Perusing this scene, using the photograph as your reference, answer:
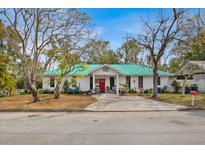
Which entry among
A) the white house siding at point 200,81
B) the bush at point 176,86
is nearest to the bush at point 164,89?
the bush at point 176,86

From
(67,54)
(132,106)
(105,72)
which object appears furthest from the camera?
(105,72)

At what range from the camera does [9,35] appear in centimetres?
1686

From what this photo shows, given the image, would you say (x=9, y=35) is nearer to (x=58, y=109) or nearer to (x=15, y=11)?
(x=15, y=11)

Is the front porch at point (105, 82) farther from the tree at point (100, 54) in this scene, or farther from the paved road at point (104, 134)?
the paved road at point (104, 134)

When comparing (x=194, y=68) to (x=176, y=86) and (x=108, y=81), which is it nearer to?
(x=176, y=86)

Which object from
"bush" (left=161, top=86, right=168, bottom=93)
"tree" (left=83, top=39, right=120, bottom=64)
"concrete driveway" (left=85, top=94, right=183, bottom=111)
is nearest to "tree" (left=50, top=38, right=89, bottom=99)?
"tree" (left=83, top=39, right=120, bottom=64)

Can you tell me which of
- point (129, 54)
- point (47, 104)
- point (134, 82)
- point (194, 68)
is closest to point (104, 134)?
point (47, 104)

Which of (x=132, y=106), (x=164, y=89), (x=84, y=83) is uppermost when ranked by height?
(x=84, y=83)

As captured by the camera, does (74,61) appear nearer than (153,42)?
Yes

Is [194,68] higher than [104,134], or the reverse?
[194,68]

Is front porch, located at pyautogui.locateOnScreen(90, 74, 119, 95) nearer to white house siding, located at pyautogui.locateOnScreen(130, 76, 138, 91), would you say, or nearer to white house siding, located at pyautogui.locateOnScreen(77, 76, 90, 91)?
white house siding, located at pyautogui.locateOnScreen(77, 76, 90, 91)
